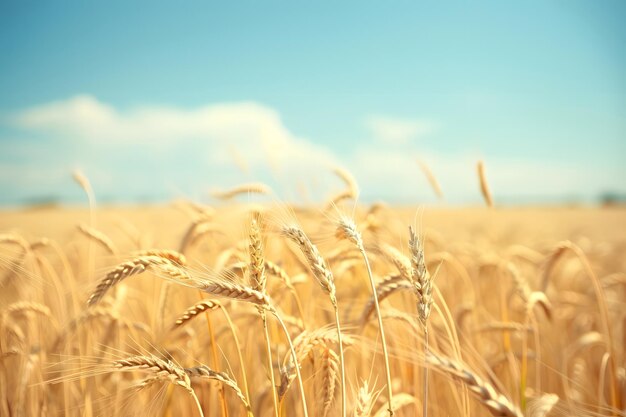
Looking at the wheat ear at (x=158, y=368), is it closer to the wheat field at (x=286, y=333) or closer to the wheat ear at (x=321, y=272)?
the wheat field at (x=286, y=333)

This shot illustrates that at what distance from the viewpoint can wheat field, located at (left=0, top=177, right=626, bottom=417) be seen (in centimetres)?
110

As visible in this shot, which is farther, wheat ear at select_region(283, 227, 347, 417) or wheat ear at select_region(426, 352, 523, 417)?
wheat ear at select_region(283, 227, 347, 417)

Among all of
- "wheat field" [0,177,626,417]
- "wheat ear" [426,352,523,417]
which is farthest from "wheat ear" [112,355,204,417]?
"wheat ear" [426,352,523,417]

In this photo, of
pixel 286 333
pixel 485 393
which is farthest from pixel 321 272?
pixel 485 393

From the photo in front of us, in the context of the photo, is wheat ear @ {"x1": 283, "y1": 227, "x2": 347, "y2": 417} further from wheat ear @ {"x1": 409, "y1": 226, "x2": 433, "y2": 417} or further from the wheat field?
wheat ear @ {"x1": 409, "y1": 226, "x2": 433, "y2": 417}

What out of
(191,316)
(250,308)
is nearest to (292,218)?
(191,316)

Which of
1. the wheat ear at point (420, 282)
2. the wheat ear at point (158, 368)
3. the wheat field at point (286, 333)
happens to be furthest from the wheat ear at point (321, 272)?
the wheat ear at point (158, 368)

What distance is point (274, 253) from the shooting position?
11.0 ft

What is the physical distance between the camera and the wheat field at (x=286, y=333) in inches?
43.3

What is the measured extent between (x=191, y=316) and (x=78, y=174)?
203 cm

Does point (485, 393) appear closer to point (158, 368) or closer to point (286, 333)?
point (286, 333)

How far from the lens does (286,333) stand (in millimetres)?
927

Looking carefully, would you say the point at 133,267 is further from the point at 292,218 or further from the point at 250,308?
the point at 250,308

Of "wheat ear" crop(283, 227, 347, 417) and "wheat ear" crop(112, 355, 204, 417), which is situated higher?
"wheat ear" crop(283, 227, 347, 417)
